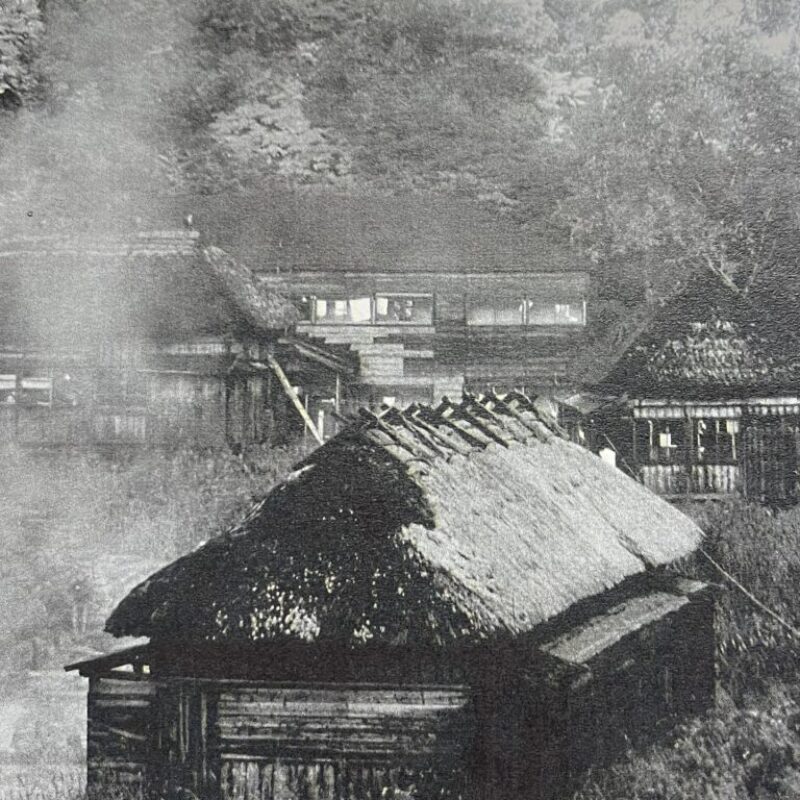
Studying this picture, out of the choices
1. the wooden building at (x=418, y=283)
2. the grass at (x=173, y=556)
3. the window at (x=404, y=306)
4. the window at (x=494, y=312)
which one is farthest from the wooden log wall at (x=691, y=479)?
the window at (x=404, y=306)

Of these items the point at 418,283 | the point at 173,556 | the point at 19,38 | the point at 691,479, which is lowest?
the point at 173,556

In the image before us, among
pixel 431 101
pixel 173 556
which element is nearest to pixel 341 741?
pixel 173 556

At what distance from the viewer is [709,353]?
3.50 metres

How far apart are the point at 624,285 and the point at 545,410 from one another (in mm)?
682

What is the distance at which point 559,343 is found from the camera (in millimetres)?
3842

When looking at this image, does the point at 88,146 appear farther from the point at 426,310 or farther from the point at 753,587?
the point at 753,587

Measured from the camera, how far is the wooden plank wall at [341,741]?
2.52 metres

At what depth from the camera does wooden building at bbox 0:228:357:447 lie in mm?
3172

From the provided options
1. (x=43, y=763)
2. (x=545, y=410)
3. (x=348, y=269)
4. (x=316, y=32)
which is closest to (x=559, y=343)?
(x=545, y=410)

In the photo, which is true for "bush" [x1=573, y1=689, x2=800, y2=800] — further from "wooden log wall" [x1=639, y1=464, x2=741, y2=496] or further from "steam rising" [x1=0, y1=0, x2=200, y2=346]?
"steam rising" [x1=0, y1=0, x2=200, y2=346]

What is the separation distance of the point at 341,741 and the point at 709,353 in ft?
7.29

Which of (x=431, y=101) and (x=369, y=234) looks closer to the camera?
(x=431, y=101)

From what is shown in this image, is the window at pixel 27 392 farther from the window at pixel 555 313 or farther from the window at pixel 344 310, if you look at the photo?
the window at pixel 555 313

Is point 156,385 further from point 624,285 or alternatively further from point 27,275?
point 624,285
